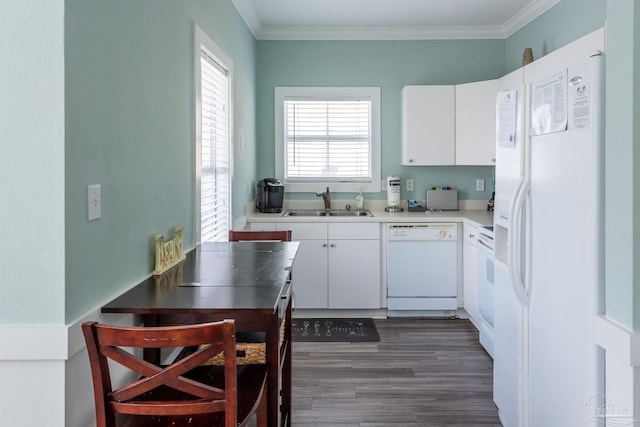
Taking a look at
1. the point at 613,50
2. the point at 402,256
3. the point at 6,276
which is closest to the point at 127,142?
the point at 6,276

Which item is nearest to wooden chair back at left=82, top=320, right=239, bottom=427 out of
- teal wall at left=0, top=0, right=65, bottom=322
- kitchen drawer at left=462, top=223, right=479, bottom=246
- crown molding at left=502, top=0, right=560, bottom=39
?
teal wall at left=0, top=0, right=65, bottom=322

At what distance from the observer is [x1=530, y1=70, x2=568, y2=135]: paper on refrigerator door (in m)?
1.84

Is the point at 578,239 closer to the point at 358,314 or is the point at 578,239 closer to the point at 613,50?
the point at 613,50

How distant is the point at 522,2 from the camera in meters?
4.01

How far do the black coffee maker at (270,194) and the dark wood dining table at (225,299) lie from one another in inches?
85.5

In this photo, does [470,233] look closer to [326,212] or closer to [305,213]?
[326,212]

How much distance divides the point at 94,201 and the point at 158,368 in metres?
0.55

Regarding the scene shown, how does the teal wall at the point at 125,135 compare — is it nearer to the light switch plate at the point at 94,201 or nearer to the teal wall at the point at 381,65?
the light switch plate at the point at 94,201

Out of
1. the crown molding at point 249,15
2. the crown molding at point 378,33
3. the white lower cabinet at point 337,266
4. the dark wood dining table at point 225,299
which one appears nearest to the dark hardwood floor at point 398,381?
the white lower cabinet at point 337,266

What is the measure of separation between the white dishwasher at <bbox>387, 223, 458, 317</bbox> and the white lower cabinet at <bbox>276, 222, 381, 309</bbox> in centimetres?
14

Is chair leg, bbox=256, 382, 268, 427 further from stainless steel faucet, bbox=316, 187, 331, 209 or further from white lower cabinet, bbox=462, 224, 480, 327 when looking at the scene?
stainless steel faucet, bbox=316, 187, 331, 209

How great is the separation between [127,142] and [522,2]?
11.5 ft

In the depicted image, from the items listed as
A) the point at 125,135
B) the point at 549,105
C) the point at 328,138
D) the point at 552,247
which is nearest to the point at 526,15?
the point at 328,138

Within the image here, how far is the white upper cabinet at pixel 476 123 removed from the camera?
13.8ft
